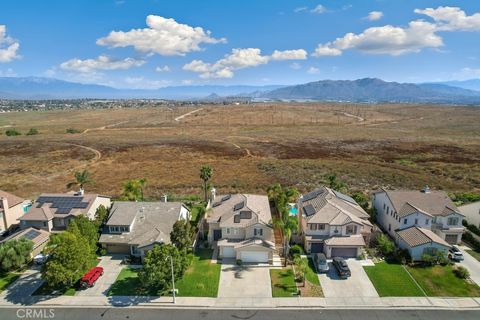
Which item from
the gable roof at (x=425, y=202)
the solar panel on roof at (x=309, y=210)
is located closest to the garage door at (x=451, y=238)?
the gable roof at (x=425, y=202)

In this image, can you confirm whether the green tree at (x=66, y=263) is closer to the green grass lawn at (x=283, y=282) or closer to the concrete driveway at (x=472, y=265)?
the green grass lawn at (x=283, y=282)

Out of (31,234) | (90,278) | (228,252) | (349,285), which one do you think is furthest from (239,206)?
(31,234)

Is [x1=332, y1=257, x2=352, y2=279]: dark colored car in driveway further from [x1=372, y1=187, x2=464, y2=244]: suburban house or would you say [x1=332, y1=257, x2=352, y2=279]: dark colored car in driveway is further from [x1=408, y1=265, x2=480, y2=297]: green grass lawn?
[x1=372, y1=187, x2=464, y2=244]: suburban house

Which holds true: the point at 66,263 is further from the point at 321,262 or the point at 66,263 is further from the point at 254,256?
the point at 321,262

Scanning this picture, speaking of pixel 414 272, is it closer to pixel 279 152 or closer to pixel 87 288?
pixel 87 288

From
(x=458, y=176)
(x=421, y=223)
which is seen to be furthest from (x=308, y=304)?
(x=458, y=176)

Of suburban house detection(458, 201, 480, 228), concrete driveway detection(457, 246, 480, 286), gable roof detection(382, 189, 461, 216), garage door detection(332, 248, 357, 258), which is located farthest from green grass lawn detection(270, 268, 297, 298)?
suburban house detection(458, 201, 480, 228)
